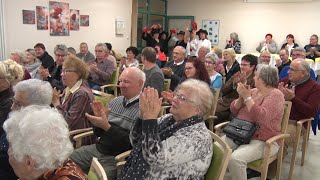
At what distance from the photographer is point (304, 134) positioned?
334 centimetres

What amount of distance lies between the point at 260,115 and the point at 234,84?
3.67 feet

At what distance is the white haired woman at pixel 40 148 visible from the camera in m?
1.24

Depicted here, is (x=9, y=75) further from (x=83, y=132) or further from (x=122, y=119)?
(x=122, y=119)

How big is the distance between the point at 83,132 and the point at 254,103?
143 centimetres

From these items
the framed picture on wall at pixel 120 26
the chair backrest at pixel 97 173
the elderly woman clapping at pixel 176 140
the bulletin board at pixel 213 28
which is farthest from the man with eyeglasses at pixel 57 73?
the bulletin board at pixel 213 28

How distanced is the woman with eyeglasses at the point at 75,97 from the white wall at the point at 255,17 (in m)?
8.27

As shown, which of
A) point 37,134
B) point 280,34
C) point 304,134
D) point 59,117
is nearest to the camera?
point 37,134

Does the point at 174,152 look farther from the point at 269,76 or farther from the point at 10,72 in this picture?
the point at 10,72

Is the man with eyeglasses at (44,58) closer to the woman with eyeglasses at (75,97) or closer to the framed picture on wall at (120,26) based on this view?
the woman with eyeglasses at (75,97)

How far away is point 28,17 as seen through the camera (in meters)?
5.91

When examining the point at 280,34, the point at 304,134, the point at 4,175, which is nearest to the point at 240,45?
the point at 280,34

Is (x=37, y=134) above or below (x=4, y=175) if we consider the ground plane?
above

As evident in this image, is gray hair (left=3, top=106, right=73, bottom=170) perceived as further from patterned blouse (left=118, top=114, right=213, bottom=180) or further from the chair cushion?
the chair cushion

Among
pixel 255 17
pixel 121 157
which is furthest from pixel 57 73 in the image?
pixel 255 17
